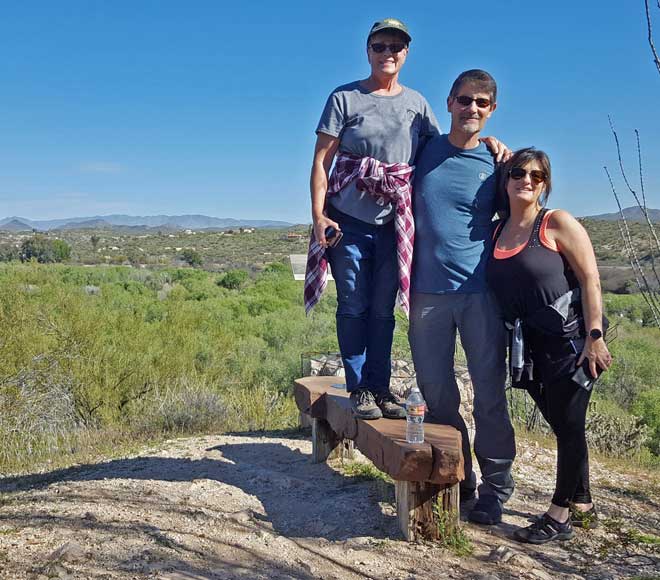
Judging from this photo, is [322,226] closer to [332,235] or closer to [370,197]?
[332,235]

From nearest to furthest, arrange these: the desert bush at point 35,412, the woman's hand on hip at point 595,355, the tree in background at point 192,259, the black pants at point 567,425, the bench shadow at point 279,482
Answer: the woman's hand on hip at point 595,355, the black pants at point 567,425, the bench shadow at point 279,482, the desert bush at point 35,412, the tree in background at point 192,259

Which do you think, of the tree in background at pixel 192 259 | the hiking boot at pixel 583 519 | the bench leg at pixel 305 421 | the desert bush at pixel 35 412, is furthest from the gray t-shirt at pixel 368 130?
the tree in background at pixel 192 259

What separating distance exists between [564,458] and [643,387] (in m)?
9.22

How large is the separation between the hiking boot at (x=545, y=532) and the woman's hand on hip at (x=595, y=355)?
0.86 metres

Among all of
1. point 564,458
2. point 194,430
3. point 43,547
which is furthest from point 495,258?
point 194,430

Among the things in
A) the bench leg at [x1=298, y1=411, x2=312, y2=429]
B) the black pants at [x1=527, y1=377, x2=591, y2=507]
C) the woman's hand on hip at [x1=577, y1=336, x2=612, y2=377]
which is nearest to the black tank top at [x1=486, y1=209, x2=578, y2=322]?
the woman's hand on hip at [x1=577, y1=336, x2=612, y2=377]

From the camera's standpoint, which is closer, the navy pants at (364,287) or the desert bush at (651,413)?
the navy pants at (364,287)

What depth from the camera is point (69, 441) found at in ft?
24.3

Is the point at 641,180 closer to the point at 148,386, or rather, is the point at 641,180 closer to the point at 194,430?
the point at 194,430

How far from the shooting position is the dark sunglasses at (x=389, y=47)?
3902mm

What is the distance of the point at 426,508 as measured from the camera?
3.83m

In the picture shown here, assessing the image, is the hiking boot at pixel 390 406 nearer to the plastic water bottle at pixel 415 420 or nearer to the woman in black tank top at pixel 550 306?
the plastic water bottle at pixel 415 420

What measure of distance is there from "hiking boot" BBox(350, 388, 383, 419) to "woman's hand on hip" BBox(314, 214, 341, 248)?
883 millimetres

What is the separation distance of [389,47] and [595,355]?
6.21 ft
